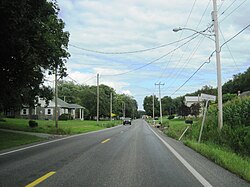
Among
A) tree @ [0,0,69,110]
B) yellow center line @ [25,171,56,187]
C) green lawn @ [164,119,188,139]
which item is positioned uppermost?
tree @ [0,0,69,110]

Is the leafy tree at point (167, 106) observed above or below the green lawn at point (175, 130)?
above

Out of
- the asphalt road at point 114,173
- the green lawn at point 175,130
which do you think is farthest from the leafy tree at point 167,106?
the asphalt road at point 114,173

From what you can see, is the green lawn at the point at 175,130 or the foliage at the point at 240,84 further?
the foliage at the point at 240,84

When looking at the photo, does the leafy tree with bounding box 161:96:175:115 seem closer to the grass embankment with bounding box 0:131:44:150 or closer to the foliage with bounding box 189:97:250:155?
the foliage with bounding box 189:97:250:155

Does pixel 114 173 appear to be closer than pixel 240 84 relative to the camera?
Yes

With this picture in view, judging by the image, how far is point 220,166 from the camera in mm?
10398

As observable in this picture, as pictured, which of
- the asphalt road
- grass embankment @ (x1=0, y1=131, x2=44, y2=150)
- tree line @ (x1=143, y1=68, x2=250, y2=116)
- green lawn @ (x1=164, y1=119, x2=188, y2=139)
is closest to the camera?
the asphalt road

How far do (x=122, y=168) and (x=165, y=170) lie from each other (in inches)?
51.0

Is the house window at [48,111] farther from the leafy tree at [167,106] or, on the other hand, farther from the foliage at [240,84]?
the leafy tree at [167,106]

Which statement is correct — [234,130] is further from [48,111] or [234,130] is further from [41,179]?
[48,111]

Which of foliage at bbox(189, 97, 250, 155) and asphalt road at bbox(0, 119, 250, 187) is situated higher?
foliage at bbox(189, 97, 250, 155)

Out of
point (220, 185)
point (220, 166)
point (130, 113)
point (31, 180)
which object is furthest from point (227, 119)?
point (130, 113)

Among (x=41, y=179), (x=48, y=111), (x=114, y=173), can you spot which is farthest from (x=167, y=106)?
(x=41, y=179)

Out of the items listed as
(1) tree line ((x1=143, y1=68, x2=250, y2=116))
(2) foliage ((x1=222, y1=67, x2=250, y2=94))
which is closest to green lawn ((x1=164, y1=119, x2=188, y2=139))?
(1) tree line ((x1=143, y1=68, x2=250, y2=116))
